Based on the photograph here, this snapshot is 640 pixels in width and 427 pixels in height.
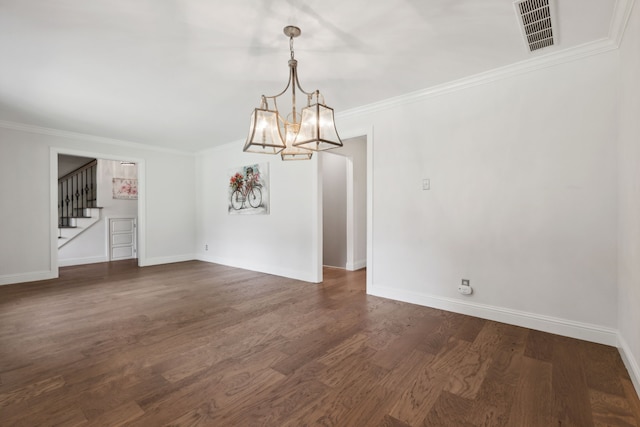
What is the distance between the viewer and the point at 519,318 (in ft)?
8.84

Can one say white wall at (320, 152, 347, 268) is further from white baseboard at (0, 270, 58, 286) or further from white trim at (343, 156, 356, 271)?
white baseboard at (0, 270, 58, 286)

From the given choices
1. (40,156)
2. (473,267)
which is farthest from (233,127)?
(473,267)

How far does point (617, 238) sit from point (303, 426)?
2.68 m

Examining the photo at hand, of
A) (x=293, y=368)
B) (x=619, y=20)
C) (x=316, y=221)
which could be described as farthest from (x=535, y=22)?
(x=316, y=221)

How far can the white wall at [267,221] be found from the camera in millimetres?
4418

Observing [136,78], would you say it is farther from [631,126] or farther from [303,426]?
[631,126]

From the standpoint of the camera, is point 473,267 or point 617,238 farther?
point 473,267

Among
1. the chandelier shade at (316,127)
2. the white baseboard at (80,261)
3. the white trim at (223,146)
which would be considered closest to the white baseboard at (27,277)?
the white baseboard at (80,261)

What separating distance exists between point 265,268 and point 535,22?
4539mm

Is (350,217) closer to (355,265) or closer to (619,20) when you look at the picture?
(355,265)

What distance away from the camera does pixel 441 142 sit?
123 inches

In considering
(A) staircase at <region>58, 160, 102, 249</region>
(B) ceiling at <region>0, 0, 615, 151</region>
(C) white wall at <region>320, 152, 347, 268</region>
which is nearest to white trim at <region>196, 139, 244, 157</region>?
(C) white wall at <region>320, 152, 347, 268</region>

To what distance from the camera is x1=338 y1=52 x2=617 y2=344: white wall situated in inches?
93.0

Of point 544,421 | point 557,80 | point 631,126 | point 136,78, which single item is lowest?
point 544,421
